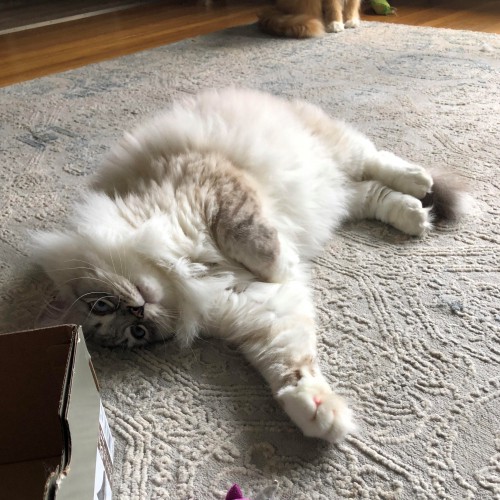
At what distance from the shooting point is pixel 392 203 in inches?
61.8

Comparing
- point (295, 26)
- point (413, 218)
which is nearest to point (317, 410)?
point (413, 218)

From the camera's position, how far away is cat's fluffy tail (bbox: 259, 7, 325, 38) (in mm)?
3490

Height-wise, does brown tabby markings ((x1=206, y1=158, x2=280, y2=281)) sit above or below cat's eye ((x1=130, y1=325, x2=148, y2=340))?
above

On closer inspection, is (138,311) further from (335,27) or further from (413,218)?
(335,27)

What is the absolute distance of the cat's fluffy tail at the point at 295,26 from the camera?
3.49 m

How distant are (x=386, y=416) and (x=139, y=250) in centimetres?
63

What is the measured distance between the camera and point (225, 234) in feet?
4.30

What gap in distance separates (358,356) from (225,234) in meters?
0.41

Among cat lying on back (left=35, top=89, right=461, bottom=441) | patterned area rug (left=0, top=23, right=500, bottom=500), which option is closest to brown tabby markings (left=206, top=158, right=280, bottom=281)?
cat lying on back (left=35, top=89, right=461, bottom=441)

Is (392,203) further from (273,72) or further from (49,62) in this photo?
(49,62)

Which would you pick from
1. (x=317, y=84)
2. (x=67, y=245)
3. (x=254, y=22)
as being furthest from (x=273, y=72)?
(x=67, y=245)

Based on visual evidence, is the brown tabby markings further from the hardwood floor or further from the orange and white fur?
the orange and white fur

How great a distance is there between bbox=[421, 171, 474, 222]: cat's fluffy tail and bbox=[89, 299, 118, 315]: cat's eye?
93 cm

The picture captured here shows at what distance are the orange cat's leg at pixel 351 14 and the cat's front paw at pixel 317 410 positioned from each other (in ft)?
10.5
